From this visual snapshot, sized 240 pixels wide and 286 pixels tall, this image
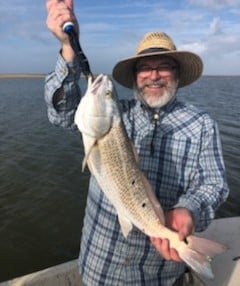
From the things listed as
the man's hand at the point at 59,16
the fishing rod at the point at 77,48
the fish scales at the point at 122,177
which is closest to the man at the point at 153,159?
the fishing rod at the point at 77,48

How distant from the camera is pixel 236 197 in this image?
12211 millimetres

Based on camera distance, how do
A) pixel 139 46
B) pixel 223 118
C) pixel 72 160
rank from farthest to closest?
pixel 223 118, pixel 72 160, pixel 139 46

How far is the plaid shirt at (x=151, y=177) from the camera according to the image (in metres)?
3.36

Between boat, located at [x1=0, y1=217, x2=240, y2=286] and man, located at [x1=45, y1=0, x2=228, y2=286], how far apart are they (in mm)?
1145

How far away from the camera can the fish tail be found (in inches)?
99.7

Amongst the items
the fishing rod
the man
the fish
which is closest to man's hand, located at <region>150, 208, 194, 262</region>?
the fish

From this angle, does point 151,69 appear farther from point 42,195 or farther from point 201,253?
point 42,195

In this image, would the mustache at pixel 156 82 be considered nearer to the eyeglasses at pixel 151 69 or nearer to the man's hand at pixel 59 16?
the eyeglasses at pixel 151 69

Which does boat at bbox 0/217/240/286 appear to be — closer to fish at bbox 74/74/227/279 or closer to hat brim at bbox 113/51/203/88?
fish at bbox 74/74/227/279

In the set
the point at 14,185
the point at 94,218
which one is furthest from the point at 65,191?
the point at 94,218

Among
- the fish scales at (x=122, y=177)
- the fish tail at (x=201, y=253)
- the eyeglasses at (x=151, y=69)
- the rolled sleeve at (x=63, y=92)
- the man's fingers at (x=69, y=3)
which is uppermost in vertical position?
the man's fingers at (x=69, y=3)

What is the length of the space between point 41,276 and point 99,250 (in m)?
1.74

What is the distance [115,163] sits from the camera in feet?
8.74

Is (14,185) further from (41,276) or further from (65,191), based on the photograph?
(41,276)
